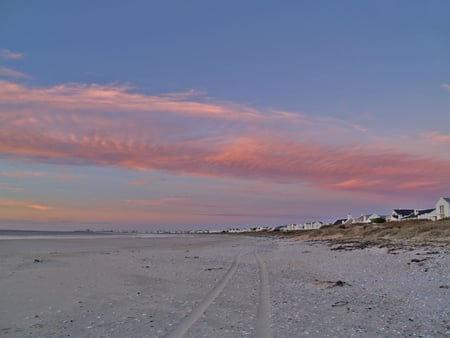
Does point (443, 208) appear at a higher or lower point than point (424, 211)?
higher

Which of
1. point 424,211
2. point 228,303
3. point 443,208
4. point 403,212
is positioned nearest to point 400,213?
point 403,212

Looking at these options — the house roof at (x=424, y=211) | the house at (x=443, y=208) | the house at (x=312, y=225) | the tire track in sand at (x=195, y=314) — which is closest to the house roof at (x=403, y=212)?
the house roof at (x=424, y=211)

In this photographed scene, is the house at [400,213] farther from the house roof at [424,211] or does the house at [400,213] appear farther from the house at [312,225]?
the house at [312,225]

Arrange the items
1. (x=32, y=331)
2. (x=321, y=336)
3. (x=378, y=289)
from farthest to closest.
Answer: (x=378, y=289), (x=32, y=331), (x=321, y=336)

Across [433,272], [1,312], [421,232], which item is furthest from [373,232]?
[1,312]

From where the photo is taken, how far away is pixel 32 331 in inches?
359

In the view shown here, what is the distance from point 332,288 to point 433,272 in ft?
17.4

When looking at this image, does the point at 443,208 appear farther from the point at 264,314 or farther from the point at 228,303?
the point at 264,314

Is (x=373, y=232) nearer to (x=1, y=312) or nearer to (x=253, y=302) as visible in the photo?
(x=253, y=302)

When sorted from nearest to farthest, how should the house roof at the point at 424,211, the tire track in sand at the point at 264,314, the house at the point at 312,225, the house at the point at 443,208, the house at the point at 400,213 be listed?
the tire track in sand at the point at 264,314
the house at the point at 443,208
the house roof at the point at 424,211
the house at the point at 400,213
the house at the point at 312,225

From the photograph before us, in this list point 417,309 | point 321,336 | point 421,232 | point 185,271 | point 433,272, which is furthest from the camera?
point 421,232

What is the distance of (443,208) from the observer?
82375mm

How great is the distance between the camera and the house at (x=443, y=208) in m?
80.6

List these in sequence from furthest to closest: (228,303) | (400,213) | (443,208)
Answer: (400,213), (443,208), (228,303)
